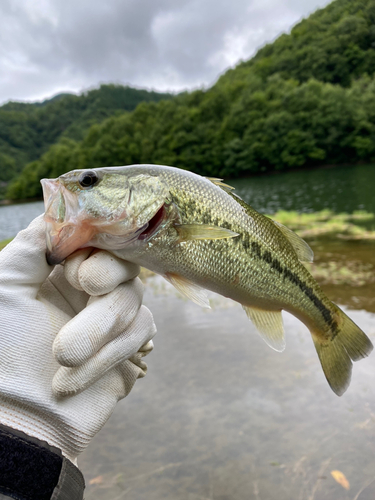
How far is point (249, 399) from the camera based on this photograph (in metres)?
4.29

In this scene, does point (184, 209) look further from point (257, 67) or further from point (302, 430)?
point (257, 67)

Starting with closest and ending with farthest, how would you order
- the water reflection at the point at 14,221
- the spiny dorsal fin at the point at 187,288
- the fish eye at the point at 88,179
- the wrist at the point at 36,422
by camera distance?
the wrist at the point at 36,422 → the fish eye at the point at 88,179 → the spiny dorsal fin at the point at 187,288 → the water reflection at the point at 14,221

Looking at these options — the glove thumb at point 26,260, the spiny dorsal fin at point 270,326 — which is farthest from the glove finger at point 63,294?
the spiny dorsal fin at point 270,326

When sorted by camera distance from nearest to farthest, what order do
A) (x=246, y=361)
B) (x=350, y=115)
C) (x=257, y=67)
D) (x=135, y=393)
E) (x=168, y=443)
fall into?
(x=168, y=443)
(x=135, y=393)
(x=246, y=361)
(x=350, y=115)
(x=257, y=67)

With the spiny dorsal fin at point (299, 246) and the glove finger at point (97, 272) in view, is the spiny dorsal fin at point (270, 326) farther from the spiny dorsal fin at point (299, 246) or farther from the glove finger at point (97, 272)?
the glove finger at point (97, 272)

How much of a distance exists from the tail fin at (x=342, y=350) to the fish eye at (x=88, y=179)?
5.61 feet

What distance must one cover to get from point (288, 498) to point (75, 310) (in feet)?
8.45

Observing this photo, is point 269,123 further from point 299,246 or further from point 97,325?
point 97,325

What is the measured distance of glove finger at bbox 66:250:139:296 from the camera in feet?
5.53

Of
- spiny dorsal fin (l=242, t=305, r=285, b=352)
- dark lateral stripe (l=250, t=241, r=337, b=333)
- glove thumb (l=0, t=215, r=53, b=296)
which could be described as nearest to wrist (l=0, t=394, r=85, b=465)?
glove thumb (l=0, t=215, r=53, b=296)

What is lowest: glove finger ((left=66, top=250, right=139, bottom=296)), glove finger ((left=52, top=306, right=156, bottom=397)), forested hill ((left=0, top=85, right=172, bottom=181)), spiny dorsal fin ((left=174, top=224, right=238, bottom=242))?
glove finger ((left=52, top=306, right=156, bottom=397))

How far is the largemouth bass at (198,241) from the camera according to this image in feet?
5.83

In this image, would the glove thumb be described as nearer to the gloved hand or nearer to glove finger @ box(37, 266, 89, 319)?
the gloved hand

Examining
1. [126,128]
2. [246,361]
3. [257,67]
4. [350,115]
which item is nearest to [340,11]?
[257,67]
